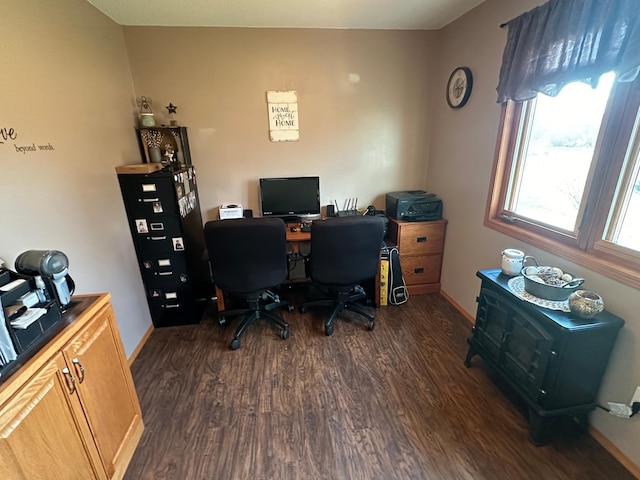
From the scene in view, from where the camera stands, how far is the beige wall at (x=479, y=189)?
1.37 meters

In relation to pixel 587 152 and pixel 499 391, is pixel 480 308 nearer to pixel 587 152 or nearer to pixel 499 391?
pixel 499 391

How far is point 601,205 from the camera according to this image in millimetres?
1476

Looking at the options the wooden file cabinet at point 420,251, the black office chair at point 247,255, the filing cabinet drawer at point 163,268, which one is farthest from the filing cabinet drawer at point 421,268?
the filing cabinet drawer at point 163,268

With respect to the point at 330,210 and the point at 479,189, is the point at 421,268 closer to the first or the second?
the point at 479,189

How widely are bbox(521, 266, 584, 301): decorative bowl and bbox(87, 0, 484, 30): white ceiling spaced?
6.44ft

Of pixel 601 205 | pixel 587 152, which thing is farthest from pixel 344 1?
pixel 601 205

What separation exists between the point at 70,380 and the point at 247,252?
3.67 ft

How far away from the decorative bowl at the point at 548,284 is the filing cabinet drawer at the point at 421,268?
123 cm

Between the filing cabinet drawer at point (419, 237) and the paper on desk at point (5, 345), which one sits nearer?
the paper on desk at point (5, 345)

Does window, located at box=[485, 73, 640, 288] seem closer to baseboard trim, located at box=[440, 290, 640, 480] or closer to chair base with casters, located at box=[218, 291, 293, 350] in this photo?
baseboard trim, located at box=[440, 290, 640, 480]

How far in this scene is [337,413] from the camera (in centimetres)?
170

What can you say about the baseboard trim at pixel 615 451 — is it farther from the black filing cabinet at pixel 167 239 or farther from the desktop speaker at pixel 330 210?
the black filing cabinet at pixel 167 239

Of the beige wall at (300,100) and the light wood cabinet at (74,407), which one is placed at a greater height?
the beige wall at (300,100)

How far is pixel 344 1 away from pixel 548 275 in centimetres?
222
